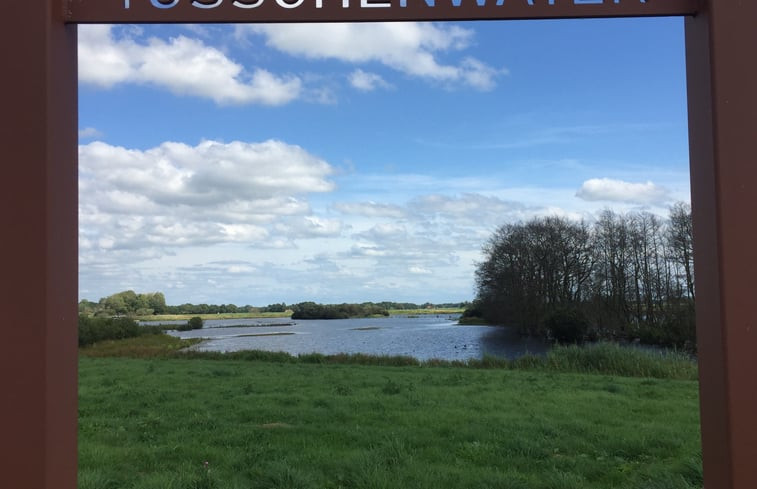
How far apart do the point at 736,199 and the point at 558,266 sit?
153 ft

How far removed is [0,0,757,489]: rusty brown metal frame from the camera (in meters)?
2.27

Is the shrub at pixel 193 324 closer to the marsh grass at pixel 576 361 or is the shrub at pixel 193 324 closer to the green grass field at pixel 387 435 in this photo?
the marsh grass at pixel 576 361

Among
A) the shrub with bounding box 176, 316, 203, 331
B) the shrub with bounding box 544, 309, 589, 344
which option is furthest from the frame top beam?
the shrub with bounding box 176, 316, 203, 331

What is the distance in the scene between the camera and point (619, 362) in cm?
1647

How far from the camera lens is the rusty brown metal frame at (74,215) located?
7.44 ft

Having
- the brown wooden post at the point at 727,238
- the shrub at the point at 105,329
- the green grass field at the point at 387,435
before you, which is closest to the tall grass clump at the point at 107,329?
the shrub at the point at 105,329

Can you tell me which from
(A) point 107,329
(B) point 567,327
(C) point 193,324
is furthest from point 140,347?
(B) point 567,327

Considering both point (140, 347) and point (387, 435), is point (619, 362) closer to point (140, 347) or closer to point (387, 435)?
point (387, 435)

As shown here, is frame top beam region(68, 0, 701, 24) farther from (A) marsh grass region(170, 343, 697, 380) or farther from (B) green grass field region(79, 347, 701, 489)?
(A) marsh grass region(170, 343, 697, 380)

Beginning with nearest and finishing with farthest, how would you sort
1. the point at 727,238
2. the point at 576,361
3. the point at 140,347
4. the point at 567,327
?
the point at 727,238 → the point at 576,361 → the point at 140,347 → the point at 567,327

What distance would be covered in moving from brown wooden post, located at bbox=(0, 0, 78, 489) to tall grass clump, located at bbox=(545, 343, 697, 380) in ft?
51.3

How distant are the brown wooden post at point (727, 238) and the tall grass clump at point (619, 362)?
14145 mm

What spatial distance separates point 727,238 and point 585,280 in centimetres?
4552

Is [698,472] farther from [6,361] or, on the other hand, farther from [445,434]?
[6,361]
